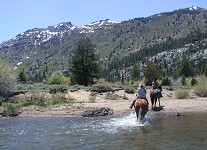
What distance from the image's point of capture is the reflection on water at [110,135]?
49.5 ft

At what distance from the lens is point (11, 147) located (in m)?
15.5

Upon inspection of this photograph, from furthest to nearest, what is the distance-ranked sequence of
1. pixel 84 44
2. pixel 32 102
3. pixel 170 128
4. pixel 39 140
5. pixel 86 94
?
pixel 84 44 < pixel 86 94 < pixel 32 102 < pixel 170 128 < pixel 39 140

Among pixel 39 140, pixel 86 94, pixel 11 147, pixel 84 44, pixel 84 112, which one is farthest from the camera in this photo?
pixel 84 44

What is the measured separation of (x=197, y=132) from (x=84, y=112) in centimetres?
1251

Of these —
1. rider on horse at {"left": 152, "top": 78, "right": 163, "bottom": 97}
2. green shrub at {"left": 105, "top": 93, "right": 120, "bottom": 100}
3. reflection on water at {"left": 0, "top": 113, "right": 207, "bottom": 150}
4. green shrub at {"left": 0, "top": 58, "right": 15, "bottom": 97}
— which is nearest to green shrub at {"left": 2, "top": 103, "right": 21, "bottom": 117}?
green shrub at {"left": 0, "top": 58, "right": 15, "bottom": 97}

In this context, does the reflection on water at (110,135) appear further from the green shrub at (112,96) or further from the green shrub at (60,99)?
the green shrub at (112,96)

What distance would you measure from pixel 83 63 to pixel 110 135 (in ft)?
153

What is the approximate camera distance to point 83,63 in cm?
6394

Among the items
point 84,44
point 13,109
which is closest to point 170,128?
point 13,109

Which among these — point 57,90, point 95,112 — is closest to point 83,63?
point 57,90

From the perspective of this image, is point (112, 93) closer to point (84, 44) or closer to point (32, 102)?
point (32, 102)

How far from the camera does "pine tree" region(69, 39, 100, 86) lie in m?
63.7

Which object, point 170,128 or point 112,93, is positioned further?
point 112,93

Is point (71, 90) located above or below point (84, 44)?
below
